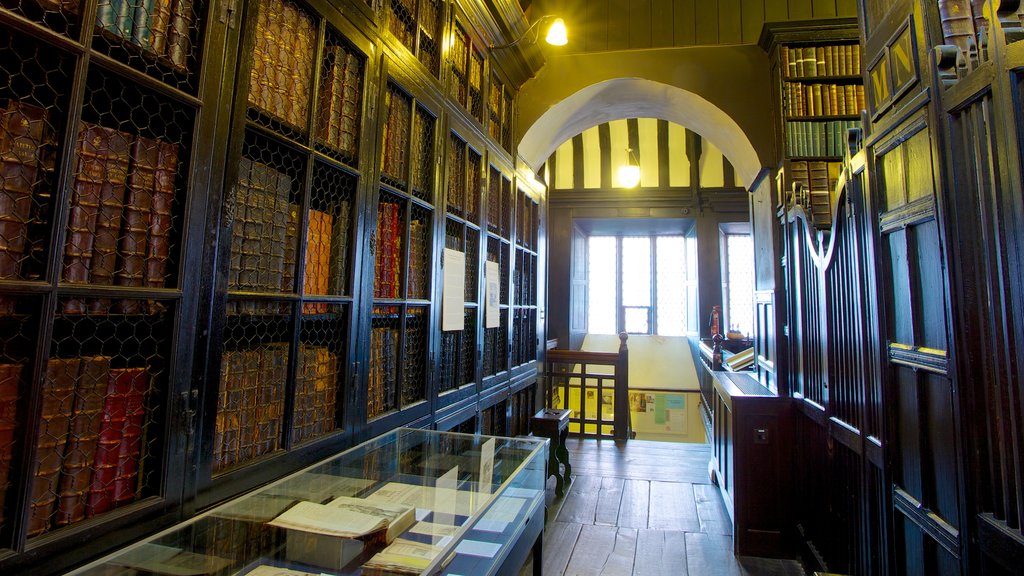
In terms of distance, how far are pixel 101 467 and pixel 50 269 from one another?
15.8 inches

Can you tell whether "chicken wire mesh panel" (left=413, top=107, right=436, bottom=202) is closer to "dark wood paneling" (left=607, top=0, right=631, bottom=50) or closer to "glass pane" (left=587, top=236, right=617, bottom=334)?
"dark wood paneling" (left=607, top=0, right=631, bottom=50)

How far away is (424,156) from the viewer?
2271 millimetres

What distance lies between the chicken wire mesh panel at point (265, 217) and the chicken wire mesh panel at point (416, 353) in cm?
77

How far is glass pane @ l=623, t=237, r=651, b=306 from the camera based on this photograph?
27.7ft

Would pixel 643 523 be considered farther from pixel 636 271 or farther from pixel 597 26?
pixel 636 271

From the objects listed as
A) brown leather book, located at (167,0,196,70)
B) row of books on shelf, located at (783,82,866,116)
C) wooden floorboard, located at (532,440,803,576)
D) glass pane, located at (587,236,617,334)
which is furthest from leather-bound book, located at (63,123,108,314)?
glass pane, located at (587,236,617,334)

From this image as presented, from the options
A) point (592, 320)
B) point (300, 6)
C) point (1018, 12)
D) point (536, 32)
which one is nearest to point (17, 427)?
point (300, 6)

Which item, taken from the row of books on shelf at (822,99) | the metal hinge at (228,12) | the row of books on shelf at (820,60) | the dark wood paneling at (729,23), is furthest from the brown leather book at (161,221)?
the dark wood paneling at (729,23)

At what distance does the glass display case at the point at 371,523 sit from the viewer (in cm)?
100

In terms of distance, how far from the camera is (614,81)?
12.5 ft

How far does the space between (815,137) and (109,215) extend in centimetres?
370

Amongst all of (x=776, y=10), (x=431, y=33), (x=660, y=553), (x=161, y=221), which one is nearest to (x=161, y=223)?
(x=161, y=221)

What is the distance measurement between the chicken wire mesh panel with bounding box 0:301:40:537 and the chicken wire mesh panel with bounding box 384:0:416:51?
5.13 feet

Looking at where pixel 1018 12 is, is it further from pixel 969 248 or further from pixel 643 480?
pixel 643 480
